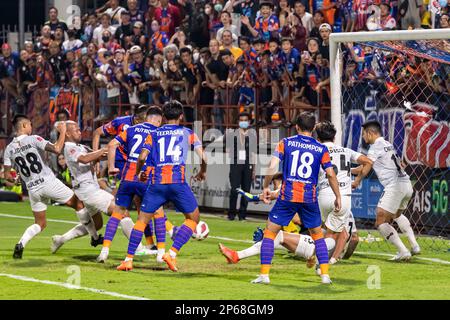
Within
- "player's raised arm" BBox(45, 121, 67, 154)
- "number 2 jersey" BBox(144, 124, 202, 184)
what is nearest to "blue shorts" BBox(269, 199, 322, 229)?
"number 2 jersey" BBox(144, 124, 202, 184)

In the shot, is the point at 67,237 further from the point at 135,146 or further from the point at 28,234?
the point at 135,146

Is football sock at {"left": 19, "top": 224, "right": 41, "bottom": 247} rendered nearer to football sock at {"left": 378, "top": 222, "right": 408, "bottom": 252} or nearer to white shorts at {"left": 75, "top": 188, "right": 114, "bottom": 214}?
white shorts at {"left": 75, "top": 188, "right": 114, "bottom": 214}

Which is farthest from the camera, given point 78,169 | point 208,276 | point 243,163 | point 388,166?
point 243,163

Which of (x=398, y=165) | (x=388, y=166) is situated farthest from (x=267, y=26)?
(x=398, y=165)

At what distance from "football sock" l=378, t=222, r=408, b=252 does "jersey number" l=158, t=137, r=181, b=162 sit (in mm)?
3622

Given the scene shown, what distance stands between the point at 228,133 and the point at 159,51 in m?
3.64

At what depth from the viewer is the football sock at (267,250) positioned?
13188 mm

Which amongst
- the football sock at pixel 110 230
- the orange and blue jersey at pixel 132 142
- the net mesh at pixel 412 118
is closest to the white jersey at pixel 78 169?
the orange and blue jersey at pixel 132 142

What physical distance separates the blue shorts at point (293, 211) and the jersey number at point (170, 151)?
1589mm

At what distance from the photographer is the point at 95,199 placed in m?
16.2

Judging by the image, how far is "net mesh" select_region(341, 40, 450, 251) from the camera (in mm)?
19266

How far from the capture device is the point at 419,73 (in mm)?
19219

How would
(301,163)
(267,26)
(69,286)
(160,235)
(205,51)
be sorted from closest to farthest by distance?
(69,286)
(301,163)
(160,235)
(267,26)
(205,51)

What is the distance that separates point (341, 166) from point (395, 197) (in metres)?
1.55
